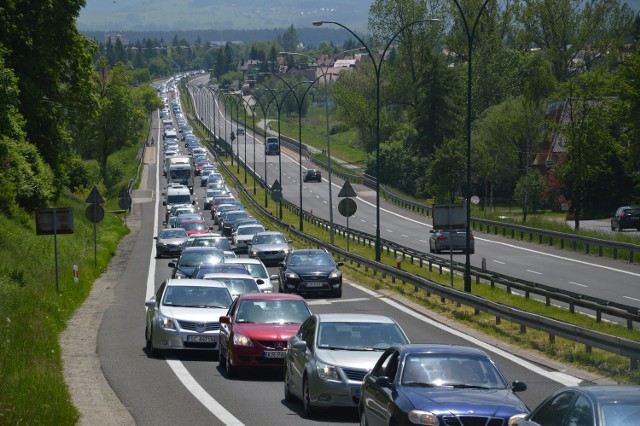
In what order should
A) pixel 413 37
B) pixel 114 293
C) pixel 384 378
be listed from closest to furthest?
pixel 384 378, pixel 114 293, pixel 413 37

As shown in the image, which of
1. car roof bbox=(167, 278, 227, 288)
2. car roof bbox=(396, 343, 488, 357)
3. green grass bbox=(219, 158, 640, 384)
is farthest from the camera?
car roof bbox=(167, 278, 227, 288)

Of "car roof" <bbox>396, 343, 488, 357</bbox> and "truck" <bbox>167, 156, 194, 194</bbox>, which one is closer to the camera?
"car roof" <bbox>396, 343, 488, 357</bbox>

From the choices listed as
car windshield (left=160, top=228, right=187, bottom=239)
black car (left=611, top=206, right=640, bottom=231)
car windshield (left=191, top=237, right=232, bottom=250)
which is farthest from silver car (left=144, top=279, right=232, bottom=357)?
black car (left=611, top=206, right=640, bottom=231)

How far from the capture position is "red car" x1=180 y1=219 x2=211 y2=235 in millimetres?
61831

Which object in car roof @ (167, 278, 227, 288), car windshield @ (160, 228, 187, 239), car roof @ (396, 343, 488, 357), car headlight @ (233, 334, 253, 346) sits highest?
car roof @ (396, 343, 488, 357)

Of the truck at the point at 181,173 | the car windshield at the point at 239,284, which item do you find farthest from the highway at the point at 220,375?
the truck at the point at 181,173

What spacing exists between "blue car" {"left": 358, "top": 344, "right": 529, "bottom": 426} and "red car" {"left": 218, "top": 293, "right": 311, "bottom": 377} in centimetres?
586

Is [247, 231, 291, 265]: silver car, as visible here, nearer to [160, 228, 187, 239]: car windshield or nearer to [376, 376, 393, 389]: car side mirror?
[160, 228, 187, 239]: car windshield

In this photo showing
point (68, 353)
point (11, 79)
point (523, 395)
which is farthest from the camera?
point (11, 79)

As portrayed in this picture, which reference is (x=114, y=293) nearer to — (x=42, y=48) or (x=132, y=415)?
(x=42, y=48)

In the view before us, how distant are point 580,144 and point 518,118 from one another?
2475 cm

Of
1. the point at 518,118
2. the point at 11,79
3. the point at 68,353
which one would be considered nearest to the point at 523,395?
the point at 68,353

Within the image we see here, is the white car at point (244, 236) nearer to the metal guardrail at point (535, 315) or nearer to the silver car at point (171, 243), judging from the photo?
the silver car at point (171, 243)

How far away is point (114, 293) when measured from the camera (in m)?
38.1
